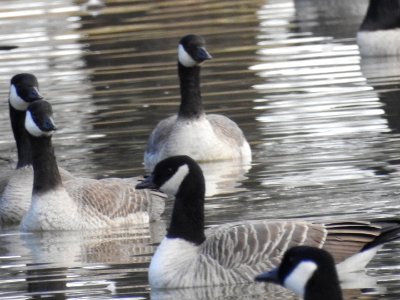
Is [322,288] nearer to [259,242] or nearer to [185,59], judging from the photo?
[259,242]

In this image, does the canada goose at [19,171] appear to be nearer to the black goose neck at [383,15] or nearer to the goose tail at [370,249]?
the goose tail at [370,249]

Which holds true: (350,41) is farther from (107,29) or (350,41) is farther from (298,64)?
(107,29)

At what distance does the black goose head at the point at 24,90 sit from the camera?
15.9 meters

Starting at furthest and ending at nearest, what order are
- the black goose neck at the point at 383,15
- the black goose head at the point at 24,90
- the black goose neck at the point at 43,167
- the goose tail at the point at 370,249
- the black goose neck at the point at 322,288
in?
the black goose neck at the point at 383,15 → the black goose head at the point at 24,90 → the black goose neck at the point at 43,167 → the goose tail at the point at 370,249 → the black goose neck at the point at 322,288

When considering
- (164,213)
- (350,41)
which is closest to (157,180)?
(164,213)

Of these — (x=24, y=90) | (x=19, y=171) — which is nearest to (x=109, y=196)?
(x=19, y=171)

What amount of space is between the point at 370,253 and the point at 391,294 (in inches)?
22.9

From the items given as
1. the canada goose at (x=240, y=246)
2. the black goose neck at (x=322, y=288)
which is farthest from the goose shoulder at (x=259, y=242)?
the black goose neck at (x=322, y=288)

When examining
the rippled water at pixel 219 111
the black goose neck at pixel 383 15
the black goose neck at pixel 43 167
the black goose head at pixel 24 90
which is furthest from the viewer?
the black goose neck at pixel 383 15

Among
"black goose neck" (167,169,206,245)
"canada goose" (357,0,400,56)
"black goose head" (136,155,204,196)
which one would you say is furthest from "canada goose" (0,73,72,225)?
"canada goose" (357,0,400,56)

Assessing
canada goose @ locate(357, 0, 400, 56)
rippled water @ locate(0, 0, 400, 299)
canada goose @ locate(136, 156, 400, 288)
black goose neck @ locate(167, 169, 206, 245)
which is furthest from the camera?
canada goose @ locate(357, 0, 400, 56)

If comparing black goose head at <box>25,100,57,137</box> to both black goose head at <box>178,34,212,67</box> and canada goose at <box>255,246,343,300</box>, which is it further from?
canada goose at <box>255,246,343,300</box>

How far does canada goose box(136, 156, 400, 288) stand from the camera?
11320 mm

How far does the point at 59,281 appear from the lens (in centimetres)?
1210
